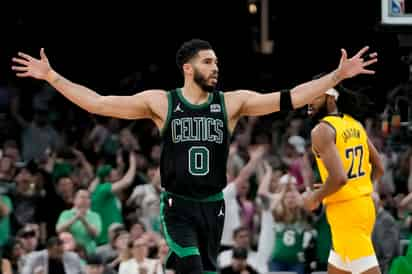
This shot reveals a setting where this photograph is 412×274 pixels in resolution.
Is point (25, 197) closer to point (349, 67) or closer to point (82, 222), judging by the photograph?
point (82, 222)

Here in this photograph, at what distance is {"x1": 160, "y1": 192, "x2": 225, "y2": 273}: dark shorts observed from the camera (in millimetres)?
8445

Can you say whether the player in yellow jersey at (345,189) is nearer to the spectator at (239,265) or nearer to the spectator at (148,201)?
the spectator at (239,265)

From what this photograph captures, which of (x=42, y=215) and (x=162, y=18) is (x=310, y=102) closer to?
(x=42, y=215)

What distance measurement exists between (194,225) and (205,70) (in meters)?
1.08

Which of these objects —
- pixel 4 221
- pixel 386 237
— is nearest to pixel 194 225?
pixel 386 237

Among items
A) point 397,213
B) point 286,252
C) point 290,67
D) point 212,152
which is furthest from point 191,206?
point 290,67

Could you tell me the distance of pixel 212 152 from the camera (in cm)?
854

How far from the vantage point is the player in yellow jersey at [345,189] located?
889 centimetres

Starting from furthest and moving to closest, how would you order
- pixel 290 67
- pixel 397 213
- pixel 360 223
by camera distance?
1. pixel 290 67
2. pixel 397 213
3. pixel 360 223

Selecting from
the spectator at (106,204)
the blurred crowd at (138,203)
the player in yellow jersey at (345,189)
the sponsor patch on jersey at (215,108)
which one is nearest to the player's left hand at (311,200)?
the player in yellow jersey at (345,189)

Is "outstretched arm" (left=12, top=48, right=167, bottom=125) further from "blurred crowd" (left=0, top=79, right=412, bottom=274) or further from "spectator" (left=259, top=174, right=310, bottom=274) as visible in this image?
"spectator" (left=259, top=174, right=310, bottom=274)

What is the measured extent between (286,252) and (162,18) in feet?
30.5

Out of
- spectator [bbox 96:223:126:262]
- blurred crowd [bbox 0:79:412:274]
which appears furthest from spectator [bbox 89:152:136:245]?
spectator [bbox 96:223:126:262]

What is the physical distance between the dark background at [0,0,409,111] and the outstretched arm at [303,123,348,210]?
12.0 m
